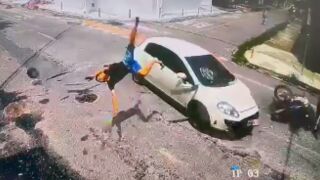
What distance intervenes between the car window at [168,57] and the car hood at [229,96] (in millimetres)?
617

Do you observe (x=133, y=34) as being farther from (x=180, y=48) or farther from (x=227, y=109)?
(x=227, y=109)

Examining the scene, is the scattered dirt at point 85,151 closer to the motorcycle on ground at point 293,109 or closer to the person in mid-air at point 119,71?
the person in mid-air at point 119,71

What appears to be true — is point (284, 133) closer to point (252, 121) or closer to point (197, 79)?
point (252, 121)

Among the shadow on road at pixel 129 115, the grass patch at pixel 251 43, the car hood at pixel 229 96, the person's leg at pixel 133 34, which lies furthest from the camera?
the person's leg at pixel 133 34

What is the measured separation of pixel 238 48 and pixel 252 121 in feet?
35.2

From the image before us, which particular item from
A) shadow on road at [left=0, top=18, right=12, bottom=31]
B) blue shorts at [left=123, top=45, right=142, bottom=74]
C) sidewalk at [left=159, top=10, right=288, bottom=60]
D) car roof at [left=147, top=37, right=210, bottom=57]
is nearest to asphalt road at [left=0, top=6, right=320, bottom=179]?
blue shorts at [left=123, top=45, right=142, bottom=74]

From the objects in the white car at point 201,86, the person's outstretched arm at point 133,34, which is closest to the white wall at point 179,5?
the person's outstretched arm at point 133,34

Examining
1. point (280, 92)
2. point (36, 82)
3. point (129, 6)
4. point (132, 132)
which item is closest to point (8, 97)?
point (36, 82)

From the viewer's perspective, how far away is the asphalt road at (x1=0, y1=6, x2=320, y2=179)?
333 inches

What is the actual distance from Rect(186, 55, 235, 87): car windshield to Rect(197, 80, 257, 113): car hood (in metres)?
0.24

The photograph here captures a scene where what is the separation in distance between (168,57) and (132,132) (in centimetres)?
286

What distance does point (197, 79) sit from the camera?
1027 centimetres

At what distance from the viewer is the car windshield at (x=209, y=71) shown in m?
10.4

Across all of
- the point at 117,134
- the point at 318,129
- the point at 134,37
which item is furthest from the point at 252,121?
the point at 134,37
